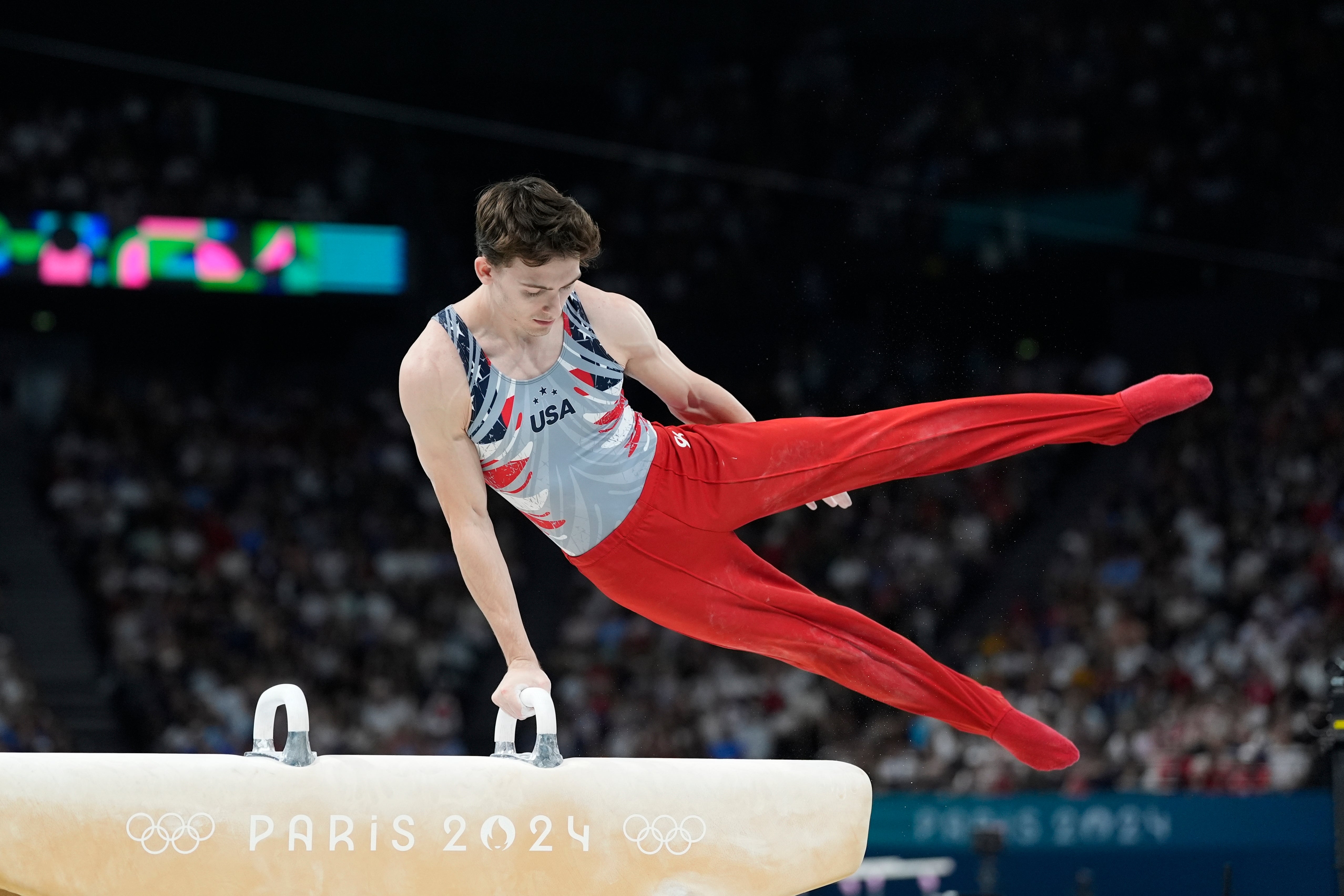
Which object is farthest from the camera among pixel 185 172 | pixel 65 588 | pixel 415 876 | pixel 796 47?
pixel 796 47

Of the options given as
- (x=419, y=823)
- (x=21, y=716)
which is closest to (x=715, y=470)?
(x=419, y=823)

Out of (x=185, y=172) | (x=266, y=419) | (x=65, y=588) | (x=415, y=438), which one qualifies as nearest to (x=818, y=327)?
(x=266, y=419)

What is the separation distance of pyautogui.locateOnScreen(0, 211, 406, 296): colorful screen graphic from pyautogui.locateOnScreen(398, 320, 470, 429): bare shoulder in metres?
10.3

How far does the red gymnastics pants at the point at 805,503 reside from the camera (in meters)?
3.66

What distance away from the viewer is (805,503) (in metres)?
3.74

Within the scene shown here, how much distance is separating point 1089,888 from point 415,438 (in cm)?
439

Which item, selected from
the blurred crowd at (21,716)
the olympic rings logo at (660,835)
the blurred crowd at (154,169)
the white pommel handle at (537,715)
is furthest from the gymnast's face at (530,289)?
the blurred crowd at (154,169)

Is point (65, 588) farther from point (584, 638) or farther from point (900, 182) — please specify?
point (900, 182)

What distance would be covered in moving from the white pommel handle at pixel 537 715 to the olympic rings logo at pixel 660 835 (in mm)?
271

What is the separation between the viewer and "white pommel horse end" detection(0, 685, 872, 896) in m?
2.95

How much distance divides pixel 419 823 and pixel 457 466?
88cm

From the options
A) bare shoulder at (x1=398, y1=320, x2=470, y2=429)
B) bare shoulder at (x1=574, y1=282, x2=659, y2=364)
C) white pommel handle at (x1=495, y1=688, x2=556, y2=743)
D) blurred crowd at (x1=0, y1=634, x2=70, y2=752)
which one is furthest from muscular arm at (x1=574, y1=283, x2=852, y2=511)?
blurred crowd at (x1=0, y1=634, x2=70, y2=752)

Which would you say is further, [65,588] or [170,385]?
[170,385]

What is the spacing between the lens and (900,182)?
45.6ft
